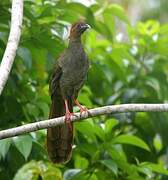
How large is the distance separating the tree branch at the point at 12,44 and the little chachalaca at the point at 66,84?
56 centimetres

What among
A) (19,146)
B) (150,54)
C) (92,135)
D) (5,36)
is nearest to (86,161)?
(92,135)

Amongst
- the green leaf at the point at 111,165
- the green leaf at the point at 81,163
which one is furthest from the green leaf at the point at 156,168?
the green leaf at the point at 81,163

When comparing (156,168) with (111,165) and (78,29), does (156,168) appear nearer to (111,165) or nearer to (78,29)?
(111,165)

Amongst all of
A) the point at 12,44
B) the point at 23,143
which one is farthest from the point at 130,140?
the point at 12,44

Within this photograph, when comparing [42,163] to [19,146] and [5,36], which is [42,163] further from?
[5,36]

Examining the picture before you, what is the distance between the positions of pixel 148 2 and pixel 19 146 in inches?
536

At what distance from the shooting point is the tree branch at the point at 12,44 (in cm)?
364

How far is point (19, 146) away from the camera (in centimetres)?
399

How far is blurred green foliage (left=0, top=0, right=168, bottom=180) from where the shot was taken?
4.34m

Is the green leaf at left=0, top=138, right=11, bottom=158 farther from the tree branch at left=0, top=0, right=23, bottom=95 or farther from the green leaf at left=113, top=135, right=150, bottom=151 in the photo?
the green leaf at left=113, top=135, right=150, bottom=151

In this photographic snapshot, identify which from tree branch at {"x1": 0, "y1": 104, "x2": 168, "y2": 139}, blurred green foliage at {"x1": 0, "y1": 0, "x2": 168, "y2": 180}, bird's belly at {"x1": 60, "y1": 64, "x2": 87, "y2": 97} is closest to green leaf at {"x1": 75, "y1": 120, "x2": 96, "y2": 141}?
blurred green foliage at {"x1": 0, "y1": 0, "x2": 168, "y2": 180}

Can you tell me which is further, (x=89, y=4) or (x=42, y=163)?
(x=89, y=4)

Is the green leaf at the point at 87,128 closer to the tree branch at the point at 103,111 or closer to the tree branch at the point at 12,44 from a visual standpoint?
the tree branch at the point at 103,111

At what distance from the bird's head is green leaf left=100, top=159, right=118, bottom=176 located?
0.94 metres
